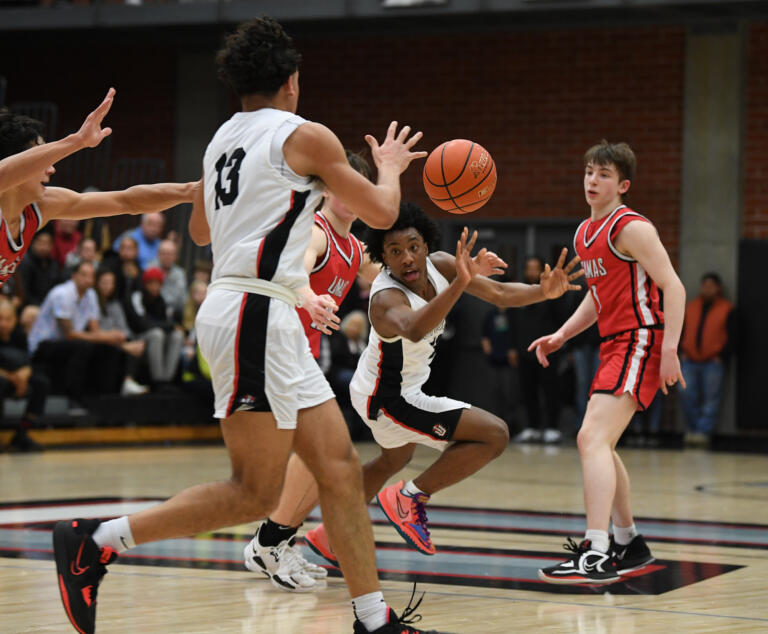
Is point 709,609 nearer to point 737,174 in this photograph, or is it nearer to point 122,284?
point 122,284

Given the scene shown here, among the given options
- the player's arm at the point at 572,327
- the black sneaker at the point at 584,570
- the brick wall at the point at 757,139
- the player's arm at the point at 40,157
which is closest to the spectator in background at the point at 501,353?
the brick wall at the point at 757,139

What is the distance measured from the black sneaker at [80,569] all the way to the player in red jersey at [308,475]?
1.27 metres

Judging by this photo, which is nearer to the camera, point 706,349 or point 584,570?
point 584,570

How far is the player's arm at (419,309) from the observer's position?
15.2ft

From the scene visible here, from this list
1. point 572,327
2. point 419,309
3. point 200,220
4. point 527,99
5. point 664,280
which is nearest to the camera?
point 200,220

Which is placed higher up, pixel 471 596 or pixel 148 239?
pixel 148 239

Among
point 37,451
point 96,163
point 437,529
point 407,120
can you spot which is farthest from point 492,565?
point 96,163

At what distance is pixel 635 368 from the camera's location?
5645mm

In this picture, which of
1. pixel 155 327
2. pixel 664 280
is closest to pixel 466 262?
pixel 664 280

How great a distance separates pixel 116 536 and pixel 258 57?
1629 mm

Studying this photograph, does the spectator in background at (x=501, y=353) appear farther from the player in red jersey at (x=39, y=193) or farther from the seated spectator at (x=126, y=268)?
the player in red jersey at (x=39, y=193)

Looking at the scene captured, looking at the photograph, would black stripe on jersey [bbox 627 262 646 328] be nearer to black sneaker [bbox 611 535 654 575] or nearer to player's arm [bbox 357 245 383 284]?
black sneaker [bbox 611 535 654 575]

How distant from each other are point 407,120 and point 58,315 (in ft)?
20.3

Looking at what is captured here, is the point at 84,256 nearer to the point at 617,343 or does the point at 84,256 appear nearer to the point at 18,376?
the point at 18,376
